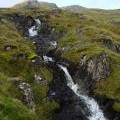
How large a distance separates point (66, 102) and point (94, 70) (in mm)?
16474

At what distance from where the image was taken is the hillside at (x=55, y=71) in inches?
2958

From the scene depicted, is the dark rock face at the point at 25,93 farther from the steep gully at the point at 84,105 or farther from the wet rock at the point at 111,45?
the wet rock at the point at 111,45

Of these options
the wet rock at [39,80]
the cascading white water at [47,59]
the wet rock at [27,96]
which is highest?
the wet rock at [27,96]

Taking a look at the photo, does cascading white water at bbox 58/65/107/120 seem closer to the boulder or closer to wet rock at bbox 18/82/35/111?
wet rock at bbox 18/82/35/111

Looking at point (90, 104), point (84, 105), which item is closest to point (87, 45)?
point (90, 104)

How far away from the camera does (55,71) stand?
104812mm

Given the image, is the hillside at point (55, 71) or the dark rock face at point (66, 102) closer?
the hillside at point (55, 71)

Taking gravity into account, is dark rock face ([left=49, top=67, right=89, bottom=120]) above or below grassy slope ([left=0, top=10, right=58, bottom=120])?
below

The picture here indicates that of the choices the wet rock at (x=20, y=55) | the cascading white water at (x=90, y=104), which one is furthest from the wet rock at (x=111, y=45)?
the wet rock at (x=20, y=55)

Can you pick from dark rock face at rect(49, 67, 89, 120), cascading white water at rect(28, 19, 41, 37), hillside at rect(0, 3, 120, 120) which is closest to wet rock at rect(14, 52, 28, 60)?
hillside at rect(0, 3, 120, 120)

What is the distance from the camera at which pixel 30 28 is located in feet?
517

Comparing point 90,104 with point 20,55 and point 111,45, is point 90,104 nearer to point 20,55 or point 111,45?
point 20,55

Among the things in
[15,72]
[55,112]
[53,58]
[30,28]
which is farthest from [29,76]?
[30,28]

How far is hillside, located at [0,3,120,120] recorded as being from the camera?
75.1 m
